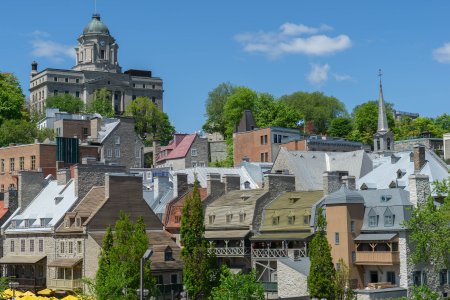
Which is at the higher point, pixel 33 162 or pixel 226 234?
pixel 33 162

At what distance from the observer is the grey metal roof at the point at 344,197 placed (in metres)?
67.8

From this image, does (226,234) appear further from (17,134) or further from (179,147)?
(179,147)

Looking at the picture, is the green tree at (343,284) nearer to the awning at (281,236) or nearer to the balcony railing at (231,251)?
the awning at (281,236)

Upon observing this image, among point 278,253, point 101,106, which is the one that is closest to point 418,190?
point 278,253

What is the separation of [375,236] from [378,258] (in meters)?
1.70

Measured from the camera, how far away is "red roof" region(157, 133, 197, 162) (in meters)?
132

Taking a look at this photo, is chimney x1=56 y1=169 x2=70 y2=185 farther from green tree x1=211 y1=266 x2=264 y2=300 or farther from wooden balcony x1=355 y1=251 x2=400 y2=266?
wooden balcony x1=355 y1=251 x2=400 y2=266

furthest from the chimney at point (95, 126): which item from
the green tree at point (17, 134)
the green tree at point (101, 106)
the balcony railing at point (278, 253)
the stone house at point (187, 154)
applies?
the balcony railing at point (278, 253)

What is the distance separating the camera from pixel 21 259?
262 ft

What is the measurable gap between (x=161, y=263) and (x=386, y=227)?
18.5m

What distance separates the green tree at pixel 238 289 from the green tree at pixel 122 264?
4.97m

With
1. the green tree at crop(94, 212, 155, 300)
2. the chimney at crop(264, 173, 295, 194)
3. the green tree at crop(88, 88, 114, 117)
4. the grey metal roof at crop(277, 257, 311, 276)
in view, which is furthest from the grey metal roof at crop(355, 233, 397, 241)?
the green tree at crop(88, 88, 114, 117)

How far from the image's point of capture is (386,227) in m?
67.1

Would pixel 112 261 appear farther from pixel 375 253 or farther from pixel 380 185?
pixel 380 185
